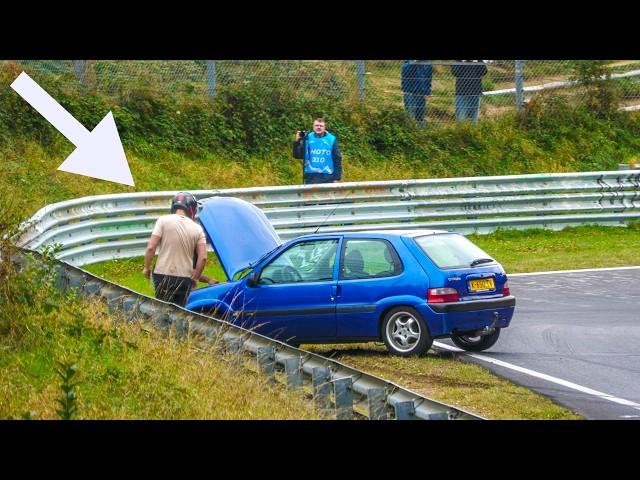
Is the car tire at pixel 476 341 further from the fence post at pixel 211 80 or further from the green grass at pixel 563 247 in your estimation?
the fence post at pixel 211 80

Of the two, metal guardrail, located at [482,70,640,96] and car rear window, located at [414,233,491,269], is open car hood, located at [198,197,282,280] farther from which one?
metal guardrail, located at [482,70,640,96]

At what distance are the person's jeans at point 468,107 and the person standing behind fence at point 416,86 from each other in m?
0.83

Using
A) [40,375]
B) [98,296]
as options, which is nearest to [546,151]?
[98,296]

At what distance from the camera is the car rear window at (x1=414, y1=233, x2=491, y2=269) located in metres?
13.7

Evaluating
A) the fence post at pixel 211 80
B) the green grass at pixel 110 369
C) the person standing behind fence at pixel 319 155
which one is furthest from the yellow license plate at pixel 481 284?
the fence post at pixel 211 80

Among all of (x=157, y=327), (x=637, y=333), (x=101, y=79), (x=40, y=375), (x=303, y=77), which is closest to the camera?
(x=40, y=375)

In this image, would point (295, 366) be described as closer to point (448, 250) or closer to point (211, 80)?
point (448, 250)

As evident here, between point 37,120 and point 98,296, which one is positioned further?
point 37,120

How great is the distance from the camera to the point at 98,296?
40.8 ft

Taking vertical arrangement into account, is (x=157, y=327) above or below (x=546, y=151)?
below

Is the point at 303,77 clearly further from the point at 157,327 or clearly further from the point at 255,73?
the point at 157,327

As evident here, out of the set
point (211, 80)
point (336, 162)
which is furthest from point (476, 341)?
point (211, 80)

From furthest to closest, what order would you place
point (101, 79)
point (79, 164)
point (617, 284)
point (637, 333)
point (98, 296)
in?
point (101, 79) < point (79, 164) < point (617, 284) < point (637, 333) < point (98, 296)
